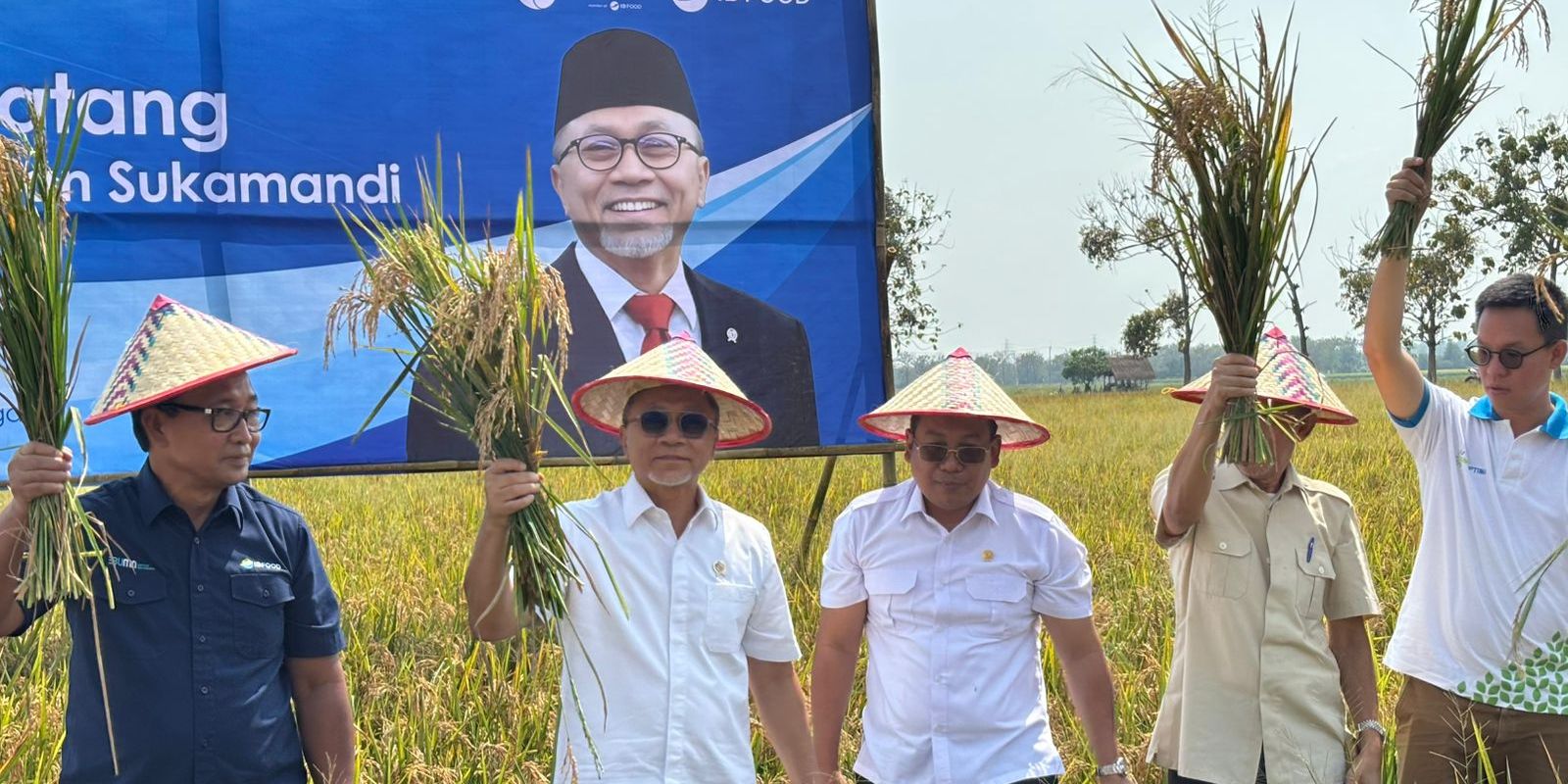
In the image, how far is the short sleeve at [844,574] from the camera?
3.35 meters

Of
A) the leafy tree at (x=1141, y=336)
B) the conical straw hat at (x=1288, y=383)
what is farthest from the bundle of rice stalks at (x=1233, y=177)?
the leafy tree at (x=1141, y=336)

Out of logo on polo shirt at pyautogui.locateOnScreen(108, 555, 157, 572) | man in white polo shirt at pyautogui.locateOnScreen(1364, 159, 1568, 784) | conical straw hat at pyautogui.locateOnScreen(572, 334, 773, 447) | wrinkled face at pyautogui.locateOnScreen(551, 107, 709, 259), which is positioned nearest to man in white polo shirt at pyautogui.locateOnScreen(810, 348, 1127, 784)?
conical straw hat at pyautogui.locateOnScreen(572, 334, 773, 447)

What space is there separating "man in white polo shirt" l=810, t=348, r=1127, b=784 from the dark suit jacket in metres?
2.86

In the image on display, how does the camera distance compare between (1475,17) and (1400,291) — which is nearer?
(1475,17)

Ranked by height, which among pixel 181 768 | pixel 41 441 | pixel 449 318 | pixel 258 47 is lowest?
pixel 181 768

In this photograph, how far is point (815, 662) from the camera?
3348 mm

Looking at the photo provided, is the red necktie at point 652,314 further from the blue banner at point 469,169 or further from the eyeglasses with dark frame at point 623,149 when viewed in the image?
the eyeglasses with dark frame at point 623,149

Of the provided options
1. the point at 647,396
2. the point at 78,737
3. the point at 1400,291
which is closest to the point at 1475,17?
the point at 1400,291

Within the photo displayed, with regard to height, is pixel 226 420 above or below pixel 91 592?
above

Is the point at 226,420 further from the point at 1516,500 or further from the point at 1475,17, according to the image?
the point at 1516,500

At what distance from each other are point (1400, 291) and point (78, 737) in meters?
3.22

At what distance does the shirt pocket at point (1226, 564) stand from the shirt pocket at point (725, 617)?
1278mm

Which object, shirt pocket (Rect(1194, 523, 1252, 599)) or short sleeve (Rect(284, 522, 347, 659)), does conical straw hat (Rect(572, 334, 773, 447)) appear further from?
shirt pocket (Rect(1194, 523, 1252, 599))

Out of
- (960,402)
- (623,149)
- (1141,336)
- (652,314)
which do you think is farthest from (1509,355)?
(1141,336)
